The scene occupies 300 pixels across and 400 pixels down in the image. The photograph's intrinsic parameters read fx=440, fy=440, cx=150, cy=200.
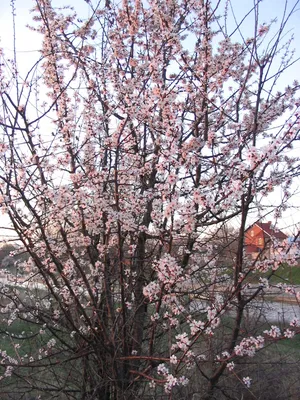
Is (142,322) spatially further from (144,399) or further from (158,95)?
(158,95)

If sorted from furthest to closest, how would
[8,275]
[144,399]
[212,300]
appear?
[8,275], [144,399], [212,300]

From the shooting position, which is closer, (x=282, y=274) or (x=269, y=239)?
(x=269, y=239)

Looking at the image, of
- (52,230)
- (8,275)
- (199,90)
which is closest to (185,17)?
(199,90)

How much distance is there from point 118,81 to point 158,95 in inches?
19.6

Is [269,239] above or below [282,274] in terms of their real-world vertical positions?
below

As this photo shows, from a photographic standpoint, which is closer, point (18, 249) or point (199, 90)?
point (199, 90)

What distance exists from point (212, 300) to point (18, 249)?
6.92ft

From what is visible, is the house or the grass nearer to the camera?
the house

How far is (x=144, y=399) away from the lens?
3256 millimetres

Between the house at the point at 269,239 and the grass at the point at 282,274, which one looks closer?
the house at the point at 269,239

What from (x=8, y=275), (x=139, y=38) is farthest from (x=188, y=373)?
(x=139, y=38)

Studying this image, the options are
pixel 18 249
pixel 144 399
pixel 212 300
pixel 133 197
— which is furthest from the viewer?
pixel 18 249

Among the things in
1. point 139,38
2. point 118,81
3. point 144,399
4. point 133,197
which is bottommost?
point 144,399

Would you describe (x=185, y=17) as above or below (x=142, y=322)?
above
